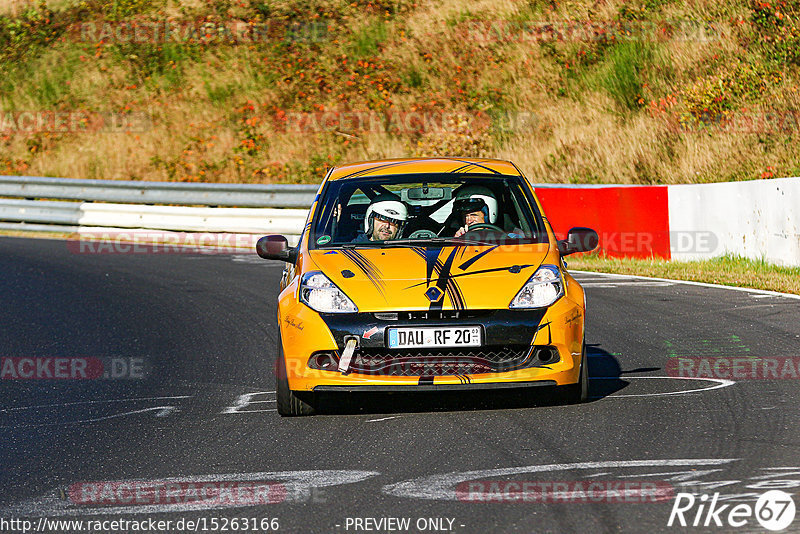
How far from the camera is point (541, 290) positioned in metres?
6.74

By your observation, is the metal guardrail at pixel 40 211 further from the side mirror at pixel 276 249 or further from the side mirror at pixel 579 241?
the side mirror at pixel 579 241

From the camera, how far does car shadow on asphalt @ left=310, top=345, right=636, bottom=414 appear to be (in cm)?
696

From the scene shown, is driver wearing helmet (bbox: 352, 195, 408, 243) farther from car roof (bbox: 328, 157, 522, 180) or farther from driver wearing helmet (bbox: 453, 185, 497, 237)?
driver wearing helmet (bbox: 453, 185, 497, 237)

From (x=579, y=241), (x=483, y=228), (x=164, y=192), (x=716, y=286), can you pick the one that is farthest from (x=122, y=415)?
(x=164, y=192)

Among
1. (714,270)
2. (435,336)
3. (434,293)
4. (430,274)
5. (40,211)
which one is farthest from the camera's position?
(40,211)

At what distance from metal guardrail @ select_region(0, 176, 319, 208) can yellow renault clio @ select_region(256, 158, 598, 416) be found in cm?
1287

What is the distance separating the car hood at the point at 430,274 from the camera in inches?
257

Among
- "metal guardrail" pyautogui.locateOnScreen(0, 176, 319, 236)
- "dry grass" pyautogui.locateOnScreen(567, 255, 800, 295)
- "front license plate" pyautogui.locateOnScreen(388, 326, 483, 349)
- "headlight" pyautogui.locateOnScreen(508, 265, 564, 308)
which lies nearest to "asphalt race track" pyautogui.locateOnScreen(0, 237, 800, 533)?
"front license plate" pyautogui.locateOnScreen(388, 326, 483, 349)

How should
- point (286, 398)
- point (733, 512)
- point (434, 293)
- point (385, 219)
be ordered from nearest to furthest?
point (733, 512) < point (434, 293) < point (286, 398) < point (385, 219)

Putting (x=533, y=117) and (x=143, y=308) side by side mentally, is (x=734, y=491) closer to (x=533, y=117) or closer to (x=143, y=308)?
(x=143, y=308)

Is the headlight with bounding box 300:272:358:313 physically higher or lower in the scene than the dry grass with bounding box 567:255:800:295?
higher

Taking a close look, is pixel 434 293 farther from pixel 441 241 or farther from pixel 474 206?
pixel 474 206

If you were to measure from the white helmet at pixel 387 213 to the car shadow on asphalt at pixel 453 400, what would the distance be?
113 cm

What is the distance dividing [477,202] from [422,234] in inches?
18.9
